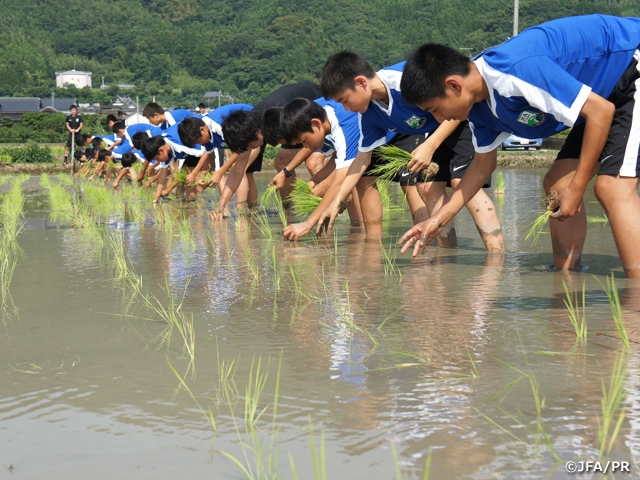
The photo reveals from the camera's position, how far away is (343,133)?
5434mm

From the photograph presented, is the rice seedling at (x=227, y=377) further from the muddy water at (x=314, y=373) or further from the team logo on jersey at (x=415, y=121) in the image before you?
the team logo on jersey at (x=415, y=121)

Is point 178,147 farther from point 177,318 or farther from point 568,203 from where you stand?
point 568,203

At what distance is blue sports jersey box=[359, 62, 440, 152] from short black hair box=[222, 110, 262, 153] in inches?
83.2

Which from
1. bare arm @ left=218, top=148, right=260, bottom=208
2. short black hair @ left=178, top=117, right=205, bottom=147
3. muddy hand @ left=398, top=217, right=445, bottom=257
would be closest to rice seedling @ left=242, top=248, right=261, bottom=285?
muddy hand @ left=398, top=217, right=445, bottom=257

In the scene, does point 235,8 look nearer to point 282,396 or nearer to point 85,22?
point 85,22

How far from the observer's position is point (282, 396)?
86.1 inches

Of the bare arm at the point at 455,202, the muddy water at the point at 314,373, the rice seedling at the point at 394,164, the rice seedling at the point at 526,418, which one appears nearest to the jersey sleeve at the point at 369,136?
the rice seedling at the point at 394,164

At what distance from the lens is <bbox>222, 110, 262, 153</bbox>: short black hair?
7102 millimetres

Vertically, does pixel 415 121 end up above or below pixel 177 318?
above

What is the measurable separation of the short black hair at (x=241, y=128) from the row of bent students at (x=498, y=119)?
1.69 m

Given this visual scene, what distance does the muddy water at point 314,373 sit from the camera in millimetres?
1792

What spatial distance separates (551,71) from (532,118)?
0.27m

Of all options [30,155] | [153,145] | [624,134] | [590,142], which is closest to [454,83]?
[590,142]

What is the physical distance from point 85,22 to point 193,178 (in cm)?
16256
